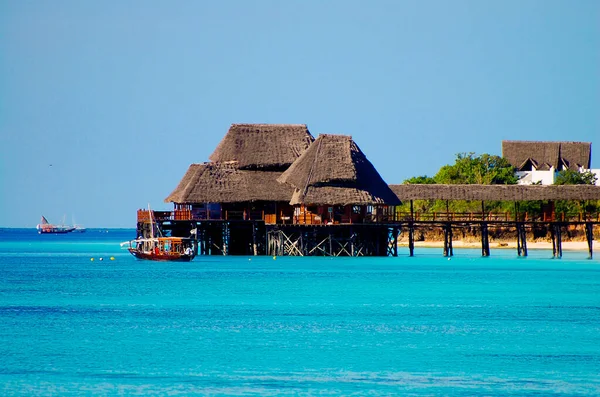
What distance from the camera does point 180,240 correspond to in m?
72.3

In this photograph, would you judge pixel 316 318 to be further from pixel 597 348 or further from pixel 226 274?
pixel 226 274

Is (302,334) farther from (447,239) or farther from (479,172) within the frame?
(479,172)

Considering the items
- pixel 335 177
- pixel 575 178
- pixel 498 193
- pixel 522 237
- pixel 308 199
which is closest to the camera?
pixel 308 199

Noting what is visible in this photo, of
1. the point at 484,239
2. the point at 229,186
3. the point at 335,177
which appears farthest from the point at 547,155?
the point at 335,177

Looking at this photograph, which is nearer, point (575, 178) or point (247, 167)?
point (247, 167)

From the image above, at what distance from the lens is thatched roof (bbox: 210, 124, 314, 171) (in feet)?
258

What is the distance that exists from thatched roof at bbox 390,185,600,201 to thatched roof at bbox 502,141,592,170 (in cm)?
4537

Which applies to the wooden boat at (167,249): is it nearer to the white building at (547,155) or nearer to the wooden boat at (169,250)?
the wooden boat at (169,250)

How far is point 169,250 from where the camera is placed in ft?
240

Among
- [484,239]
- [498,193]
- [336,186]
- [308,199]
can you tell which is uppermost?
[336,186]

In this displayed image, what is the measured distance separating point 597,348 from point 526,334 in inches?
131

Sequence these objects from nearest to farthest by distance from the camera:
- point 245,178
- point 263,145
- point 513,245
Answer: point 245,178 < point 263,145 < point 513,245

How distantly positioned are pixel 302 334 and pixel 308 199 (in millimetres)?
36110

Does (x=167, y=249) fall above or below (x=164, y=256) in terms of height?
above
